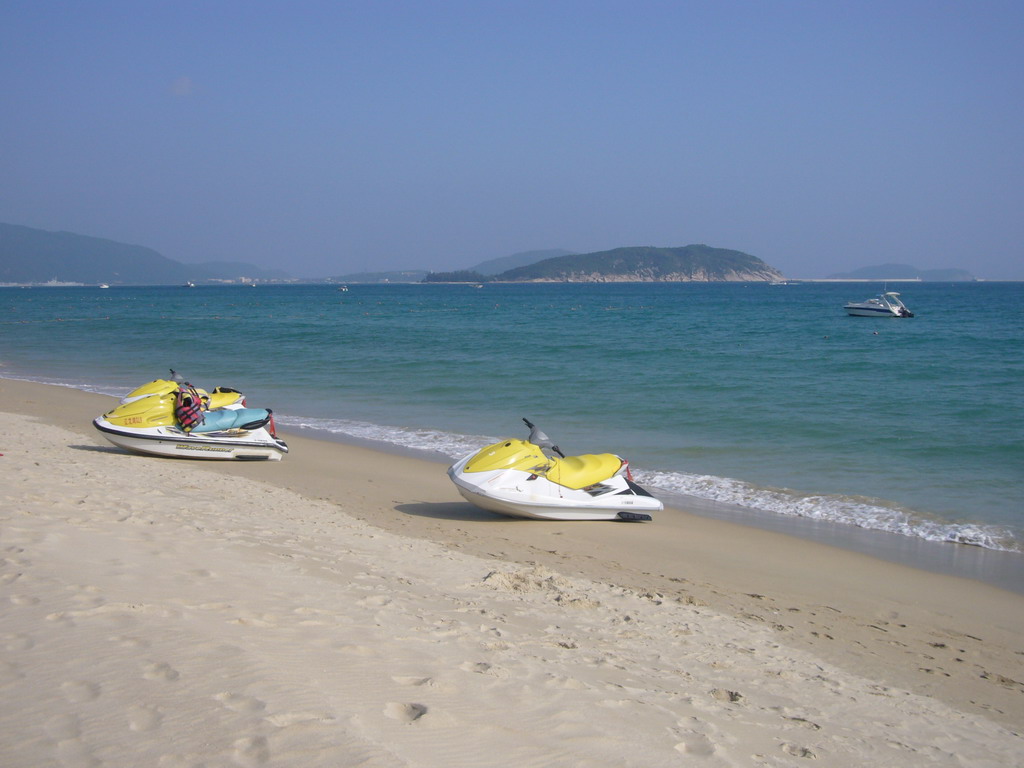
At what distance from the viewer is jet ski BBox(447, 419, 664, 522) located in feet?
28.6

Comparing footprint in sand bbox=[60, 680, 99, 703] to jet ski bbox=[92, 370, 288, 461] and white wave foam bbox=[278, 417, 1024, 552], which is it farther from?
jet ski bbox=[92, 370, 288, 461]

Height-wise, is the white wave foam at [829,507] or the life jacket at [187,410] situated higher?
the life jacket at [187,410]

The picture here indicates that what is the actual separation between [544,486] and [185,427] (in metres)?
5.25

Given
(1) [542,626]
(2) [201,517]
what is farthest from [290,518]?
(1) [542,626]

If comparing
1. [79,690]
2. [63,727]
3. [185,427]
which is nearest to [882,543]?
[79,690]

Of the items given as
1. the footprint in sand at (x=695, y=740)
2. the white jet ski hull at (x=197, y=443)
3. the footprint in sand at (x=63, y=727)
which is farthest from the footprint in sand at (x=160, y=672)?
the white jet ski hull at (x=197, y=443)

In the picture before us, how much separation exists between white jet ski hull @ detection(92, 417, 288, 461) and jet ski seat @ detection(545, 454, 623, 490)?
4491 mm

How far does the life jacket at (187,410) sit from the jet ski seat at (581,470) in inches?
203

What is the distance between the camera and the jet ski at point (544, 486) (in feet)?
28.6

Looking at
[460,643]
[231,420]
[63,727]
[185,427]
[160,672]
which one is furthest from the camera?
[231,420]

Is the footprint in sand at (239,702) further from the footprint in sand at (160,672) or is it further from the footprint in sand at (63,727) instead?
the footprint in sand at (63,727)

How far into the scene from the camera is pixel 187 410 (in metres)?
11.4

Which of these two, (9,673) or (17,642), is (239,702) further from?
(17,642)

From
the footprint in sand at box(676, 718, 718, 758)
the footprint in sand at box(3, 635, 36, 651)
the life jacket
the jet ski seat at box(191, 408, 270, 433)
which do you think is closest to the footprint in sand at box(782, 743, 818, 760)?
the footprint in sand at box(676, 718, 718, 758)
